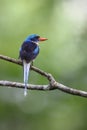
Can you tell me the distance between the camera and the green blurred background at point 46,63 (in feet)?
38.4

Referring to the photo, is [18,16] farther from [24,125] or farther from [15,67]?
[24,125]

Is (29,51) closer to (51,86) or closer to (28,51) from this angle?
(28,51)

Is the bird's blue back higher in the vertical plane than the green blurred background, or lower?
higher

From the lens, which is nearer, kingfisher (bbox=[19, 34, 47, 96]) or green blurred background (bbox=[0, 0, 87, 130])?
kingfisher (bbox=[19, 34, 47, 96])

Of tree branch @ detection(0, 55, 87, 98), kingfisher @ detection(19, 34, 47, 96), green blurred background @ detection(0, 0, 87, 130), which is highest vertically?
kingfisher @ detection(19, 34, 47, 96)

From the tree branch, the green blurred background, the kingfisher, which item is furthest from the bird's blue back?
the green blurred background

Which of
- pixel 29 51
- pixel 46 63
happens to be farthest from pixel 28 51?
pixel 46 63

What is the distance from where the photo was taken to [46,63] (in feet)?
38.9

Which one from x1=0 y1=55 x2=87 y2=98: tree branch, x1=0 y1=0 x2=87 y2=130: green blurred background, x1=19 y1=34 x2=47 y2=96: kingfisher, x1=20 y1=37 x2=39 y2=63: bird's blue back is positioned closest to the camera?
x1=0 y1=55 x2=87 y2=98: tree branch

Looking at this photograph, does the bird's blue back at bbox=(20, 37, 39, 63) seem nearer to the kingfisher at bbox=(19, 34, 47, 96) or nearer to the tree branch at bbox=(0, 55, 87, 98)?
A: the kingfisher at bbox=(19, 34, 47, 96)

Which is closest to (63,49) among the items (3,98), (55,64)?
(55,64)

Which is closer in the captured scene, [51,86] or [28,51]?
[51,86]

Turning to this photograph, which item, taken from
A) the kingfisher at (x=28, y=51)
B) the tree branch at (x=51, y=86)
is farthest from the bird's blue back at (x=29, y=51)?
the tree branch at (x=51, y=86)

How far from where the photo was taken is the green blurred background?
11719mm
